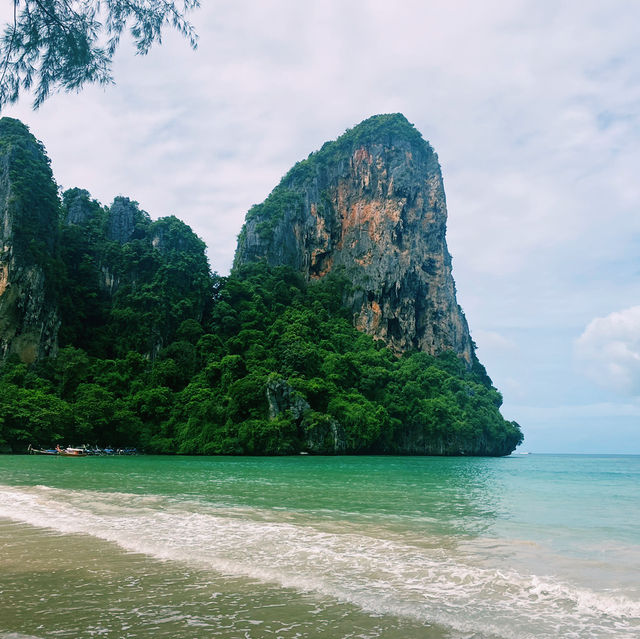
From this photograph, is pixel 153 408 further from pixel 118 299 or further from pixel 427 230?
pixel 427 230

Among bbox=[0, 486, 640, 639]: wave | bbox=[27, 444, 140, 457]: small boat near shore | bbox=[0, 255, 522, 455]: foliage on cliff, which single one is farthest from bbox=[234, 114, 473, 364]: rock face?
bbox=[0, 486, 640, 639]: wave

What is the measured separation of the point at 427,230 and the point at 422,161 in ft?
36.3

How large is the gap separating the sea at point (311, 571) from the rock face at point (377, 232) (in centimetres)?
5609

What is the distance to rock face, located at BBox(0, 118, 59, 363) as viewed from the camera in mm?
46969

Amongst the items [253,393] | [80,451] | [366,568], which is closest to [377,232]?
[253,393]

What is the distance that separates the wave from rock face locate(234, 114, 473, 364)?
188ft

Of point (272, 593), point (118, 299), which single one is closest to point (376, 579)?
point (272, 593)

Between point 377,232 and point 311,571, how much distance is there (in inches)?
2629

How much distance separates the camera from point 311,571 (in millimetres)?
5387

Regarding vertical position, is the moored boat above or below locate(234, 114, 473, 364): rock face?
below

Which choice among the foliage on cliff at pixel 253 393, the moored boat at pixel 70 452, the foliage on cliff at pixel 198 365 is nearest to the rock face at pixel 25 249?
the foliage on cliff at pixel 198 365

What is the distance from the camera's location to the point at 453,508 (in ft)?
36.2

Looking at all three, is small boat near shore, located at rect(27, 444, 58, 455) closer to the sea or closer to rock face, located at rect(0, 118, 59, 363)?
rock face, located at rect(0, 118, 59, 363)

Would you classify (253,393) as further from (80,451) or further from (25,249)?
(25,249)
